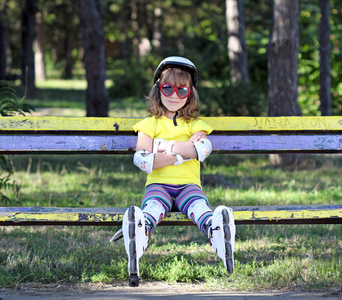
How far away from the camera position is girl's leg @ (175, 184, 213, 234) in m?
3.28

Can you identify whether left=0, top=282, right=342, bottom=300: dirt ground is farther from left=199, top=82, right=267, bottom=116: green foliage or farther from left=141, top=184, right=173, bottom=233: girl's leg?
Result: left=199, top=82, right=267, bottom=116: green foliage

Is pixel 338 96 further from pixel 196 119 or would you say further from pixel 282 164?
pixel 196 119

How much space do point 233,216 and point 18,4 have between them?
21.8m

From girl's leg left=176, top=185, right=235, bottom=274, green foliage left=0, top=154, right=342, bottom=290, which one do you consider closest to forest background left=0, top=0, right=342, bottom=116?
green foliage left=0, top=154, right=342, bottom=290

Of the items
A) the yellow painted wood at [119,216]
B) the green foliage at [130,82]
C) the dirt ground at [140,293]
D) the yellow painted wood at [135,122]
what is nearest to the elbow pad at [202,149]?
the yellow painted wood at [135,122]

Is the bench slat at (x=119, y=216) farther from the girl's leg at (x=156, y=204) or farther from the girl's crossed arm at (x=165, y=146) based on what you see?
the girl's crossed arm at (x=165, y=146)

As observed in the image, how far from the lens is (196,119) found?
3785mm

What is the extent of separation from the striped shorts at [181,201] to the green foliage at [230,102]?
246 inches

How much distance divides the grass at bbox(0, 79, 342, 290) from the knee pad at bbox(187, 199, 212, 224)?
53 cm

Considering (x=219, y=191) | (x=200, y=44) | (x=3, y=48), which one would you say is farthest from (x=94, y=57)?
(x=200, y=44)

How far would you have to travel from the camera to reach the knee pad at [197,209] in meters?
3.31

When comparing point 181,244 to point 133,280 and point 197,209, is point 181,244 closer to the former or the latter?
point 197,209

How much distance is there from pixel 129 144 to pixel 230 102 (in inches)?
246

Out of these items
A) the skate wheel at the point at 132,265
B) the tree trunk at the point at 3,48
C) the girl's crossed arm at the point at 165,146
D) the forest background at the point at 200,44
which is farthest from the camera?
the tree trunk at the point at 3,48
